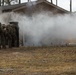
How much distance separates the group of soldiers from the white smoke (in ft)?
19.3

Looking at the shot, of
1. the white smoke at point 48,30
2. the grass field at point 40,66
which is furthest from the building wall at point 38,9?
the grass field at point 40,66

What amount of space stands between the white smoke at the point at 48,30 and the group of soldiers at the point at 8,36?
5.90 metres

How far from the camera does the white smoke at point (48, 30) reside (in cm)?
3853

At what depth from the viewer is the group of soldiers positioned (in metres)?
29.7

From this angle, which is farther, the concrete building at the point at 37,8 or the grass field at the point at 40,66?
the concrete building at the point at 37,8

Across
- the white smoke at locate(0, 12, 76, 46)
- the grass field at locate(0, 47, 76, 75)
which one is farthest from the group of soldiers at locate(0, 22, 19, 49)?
the grass field at locate(0, 47, 76, 75)

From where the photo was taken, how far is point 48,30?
39.6 metres

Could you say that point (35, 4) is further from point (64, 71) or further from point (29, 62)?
point (64, 71)

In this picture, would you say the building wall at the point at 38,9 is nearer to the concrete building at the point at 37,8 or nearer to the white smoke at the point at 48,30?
the concrete building at the point at 37,8

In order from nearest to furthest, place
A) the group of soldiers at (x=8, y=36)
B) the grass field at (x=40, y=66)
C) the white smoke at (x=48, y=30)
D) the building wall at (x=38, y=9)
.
Result: the grass field at (x=40, y=66) → the group of soldiers at (x=8, y=36) → the white smoke at (x=48, y=30) → the building wall at (x=38, y=9)

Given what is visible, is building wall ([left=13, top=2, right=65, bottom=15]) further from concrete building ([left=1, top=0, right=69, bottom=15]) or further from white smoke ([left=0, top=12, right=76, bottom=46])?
white smoke ([left=0, top=12, right=76, bottom=46])

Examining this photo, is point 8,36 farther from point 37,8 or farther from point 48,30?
point 37,8

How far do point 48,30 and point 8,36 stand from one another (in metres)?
9.72

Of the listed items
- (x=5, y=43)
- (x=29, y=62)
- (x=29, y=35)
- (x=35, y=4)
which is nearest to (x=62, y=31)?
(x=29, y=35)
